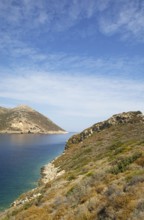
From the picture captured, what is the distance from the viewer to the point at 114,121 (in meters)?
83.7

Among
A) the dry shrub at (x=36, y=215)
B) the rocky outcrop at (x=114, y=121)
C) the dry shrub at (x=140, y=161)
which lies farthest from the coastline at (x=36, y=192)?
the rocky outcrop at (x=114, y=121)

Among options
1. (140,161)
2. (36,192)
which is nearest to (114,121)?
(36,192)

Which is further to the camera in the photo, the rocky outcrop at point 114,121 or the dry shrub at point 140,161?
the rocky outcrop at point 114,121

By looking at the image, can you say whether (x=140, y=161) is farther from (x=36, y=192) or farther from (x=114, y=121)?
(x=114, y=121)

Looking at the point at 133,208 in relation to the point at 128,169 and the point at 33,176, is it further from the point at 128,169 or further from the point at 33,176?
the point at 33,176

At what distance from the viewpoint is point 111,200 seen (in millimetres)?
14883

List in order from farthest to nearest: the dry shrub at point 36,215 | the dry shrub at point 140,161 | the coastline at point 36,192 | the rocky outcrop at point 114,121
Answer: the rocky outcrop at point 114,121 < the coastline at point 36,192 < the dry shrub at point 140,161 < the dry shrub at point 36,215

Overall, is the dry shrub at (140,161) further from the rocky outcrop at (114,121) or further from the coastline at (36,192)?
the rocky outcrop at (114,121)

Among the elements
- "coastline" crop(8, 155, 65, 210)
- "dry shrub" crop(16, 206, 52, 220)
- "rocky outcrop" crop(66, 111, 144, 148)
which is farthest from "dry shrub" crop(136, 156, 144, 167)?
"rocky outcrop" crop(66, 111, 144, 148)

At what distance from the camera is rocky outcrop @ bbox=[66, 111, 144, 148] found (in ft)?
264

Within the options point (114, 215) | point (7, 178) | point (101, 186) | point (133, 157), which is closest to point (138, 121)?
point (7, 178)

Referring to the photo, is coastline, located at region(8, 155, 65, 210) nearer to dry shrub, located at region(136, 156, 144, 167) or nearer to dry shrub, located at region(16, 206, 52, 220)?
dry shrub, located at region(16, 206, 52, 220)

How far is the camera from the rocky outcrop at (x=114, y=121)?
8050 cm

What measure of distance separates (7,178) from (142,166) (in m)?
51.2
